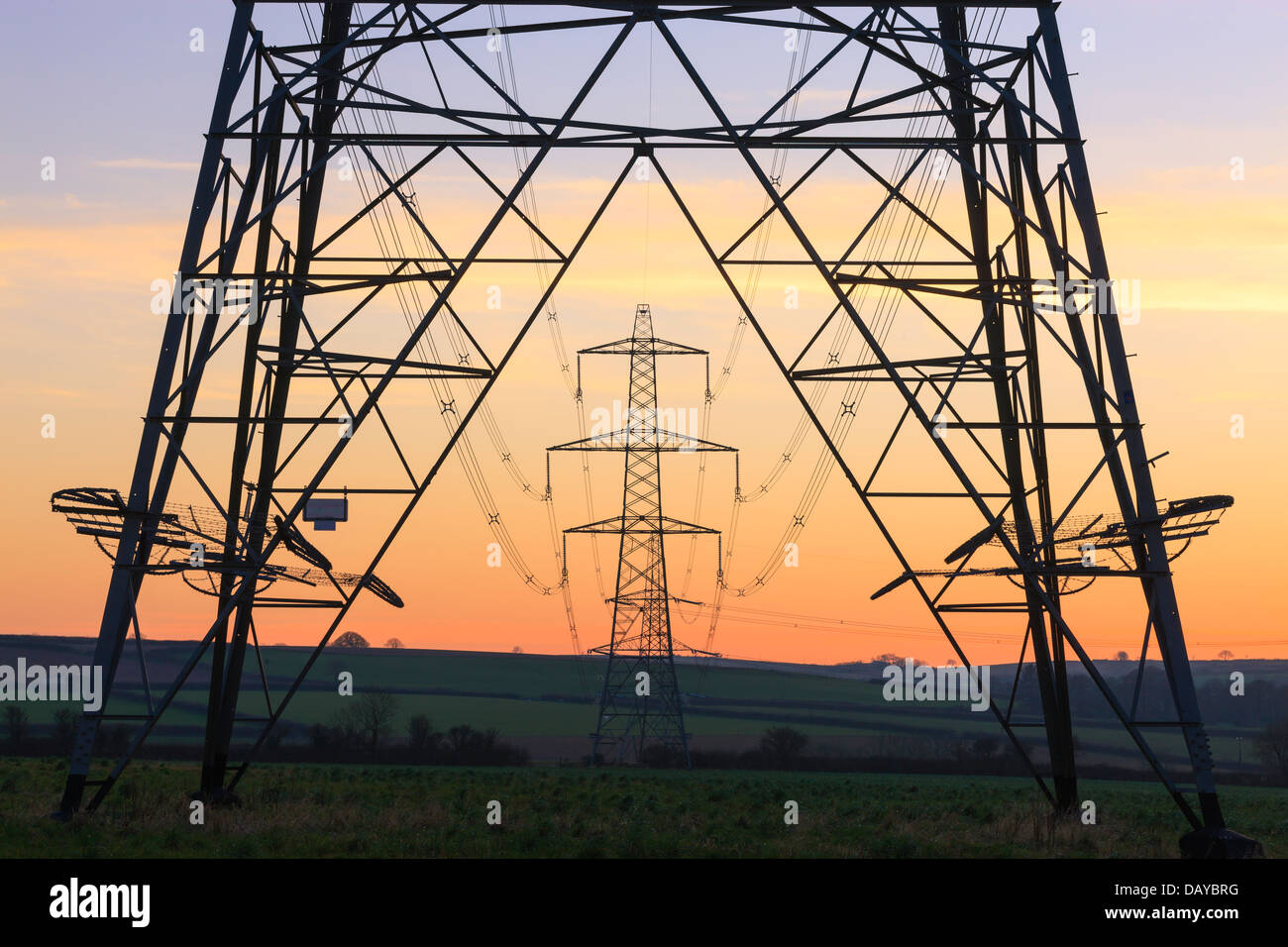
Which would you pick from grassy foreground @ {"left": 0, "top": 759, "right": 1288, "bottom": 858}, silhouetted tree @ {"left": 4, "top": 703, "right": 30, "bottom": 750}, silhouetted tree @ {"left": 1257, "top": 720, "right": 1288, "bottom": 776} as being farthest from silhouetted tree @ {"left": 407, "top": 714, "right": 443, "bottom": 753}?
grassy foreground @ {"left": 0, "top": 759, "right": 1288, "bottom": 858}

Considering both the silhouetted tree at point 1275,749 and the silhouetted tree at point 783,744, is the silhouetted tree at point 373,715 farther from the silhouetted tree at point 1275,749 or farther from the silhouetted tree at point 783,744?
the silhouetted tree at point 1275,749

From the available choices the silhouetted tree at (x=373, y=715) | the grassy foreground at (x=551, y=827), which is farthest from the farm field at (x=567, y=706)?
the grassy foreground at (x=551, y=827)

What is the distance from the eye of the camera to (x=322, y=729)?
93.3 meters

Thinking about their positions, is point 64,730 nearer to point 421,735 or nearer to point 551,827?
point 421,735

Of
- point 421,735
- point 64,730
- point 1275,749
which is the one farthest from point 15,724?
point 1275,749

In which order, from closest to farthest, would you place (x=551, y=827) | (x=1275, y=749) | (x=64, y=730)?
(x=551, y=827) < (x=64, y=730) < (x=1275, y=749)

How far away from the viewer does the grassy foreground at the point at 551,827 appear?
19359mm

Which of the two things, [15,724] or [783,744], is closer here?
[15,724]

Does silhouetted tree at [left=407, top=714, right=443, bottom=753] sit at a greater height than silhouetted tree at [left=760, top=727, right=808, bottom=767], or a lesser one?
greater

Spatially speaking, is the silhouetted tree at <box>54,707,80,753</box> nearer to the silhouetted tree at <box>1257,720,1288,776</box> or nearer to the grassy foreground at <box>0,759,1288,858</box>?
the grassy foreground at <box>0,759,1288,858</box>

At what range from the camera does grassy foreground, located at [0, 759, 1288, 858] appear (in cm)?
1936

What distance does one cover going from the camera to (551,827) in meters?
21.9

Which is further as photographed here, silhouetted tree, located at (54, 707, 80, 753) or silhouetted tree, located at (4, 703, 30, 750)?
silhouetted tree, located at (4, 703, 30, 750)
